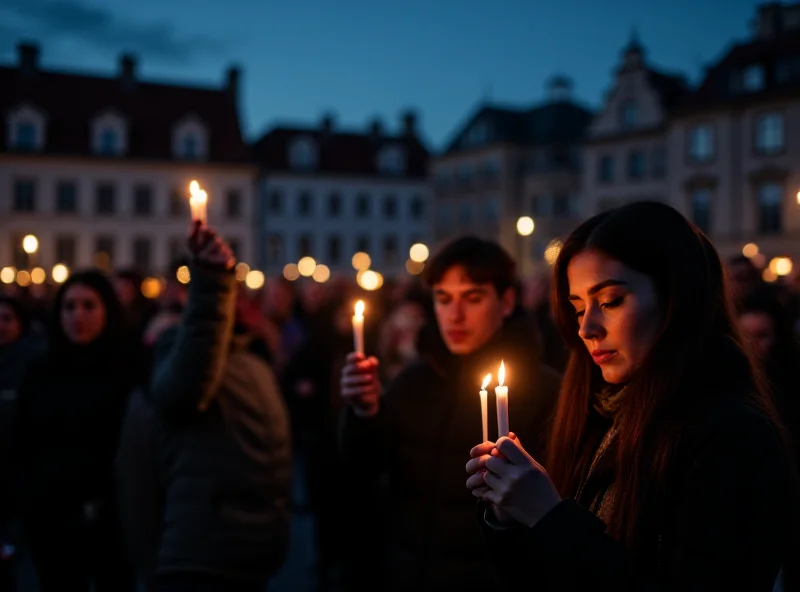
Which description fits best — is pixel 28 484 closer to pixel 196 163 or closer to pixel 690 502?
pixel 690 502

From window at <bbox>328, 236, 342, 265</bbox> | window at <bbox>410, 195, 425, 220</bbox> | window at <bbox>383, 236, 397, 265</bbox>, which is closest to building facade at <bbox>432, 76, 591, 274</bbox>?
A: window at <bbox>410, 195, 425, 220</bbox>

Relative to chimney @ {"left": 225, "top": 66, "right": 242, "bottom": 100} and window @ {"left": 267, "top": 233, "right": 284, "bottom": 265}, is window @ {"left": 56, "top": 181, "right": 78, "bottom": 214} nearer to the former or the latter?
chimney @ {"left": 225, "top": 66, "right": 242, "bottom": 100}

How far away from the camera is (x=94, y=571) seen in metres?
4.39

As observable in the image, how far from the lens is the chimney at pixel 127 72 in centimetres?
4453

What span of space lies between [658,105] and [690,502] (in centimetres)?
3741

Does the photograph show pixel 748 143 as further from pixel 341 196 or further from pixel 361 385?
pixel 361 385

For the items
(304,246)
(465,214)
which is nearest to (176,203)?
(304,246)

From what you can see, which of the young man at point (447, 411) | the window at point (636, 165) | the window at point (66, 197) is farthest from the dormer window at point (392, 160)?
the young man at point (447, 411)

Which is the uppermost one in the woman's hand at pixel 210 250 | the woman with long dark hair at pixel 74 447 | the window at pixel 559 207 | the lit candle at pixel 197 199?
the window at pixel 559 207

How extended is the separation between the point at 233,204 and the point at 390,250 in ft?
40.0

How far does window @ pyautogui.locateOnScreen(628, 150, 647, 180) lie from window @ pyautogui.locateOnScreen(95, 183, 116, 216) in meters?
25.1

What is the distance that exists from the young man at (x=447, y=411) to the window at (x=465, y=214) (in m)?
48.9

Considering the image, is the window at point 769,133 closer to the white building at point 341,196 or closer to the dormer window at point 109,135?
the white building at point 341,196

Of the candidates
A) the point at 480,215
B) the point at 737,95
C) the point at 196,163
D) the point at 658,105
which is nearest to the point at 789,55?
the point at 737,95
